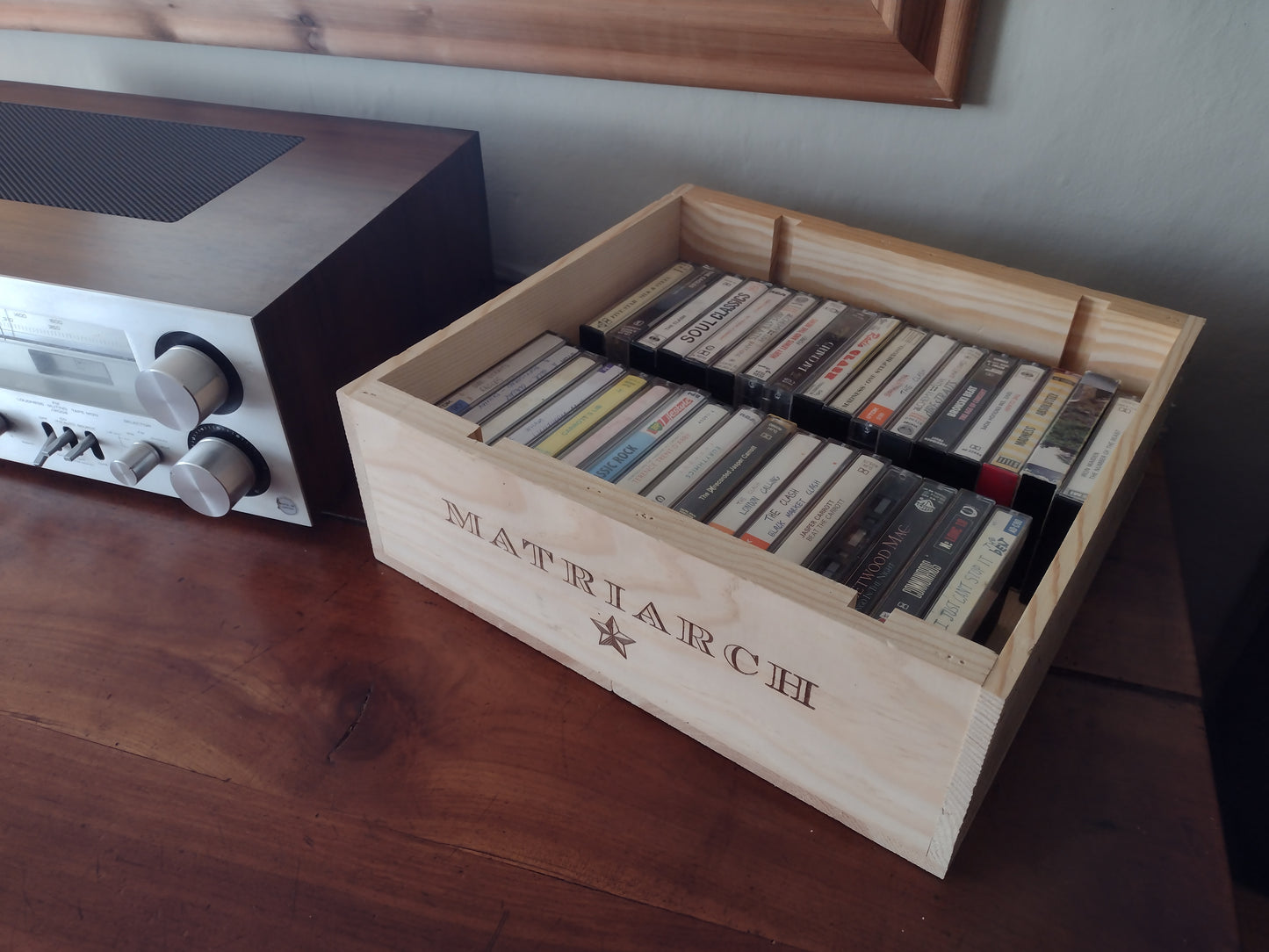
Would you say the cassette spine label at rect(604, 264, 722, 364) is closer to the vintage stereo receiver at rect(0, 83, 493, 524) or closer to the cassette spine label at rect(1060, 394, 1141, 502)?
the vintage stereo receiver at rect(0, 83, 493, 524)

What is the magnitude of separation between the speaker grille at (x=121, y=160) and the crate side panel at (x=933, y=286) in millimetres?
531

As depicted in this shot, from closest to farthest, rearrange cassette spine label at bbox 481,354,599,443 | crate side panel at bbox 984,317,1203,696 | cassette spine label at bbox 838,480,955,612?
crate side panel at bbox 984,317,1203,696, cassette spine label at bbox 838,480,955,612, cassette spine label at bbox 481,354,599,443

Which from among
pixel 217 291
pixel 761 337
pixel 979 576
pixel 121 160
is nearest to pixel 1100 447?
pixel 979 576

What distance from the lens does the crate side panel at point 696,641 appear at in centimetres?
50

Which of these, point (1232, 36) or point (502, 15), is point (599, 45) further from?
point (1232, 36)

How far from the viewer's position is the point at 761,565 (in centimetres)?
52

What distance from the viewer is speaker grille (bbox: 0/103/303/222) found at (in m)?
0.83

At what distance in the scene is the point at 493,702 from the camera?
2.18ft

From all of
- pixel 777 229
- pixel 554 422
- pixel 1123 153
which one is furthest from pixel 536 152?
pixel 1123 153

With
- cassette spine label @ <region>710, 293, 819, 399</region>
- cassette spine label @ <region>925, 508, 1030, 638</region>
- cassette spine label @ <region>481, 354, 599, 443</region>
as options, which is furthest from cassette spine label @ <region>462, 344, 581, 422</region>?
cassette spine label @ <region>925, 508, 1030, 638</region>

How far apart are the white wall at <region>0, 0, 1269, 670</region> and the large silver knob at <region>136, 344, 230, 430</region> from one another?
0.49 metres

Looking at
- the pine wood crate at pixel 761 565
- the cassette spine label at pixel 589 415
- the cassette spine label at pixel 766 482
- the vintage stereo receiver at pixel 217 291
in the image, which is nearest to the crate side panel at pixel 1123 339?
the pine wood crate at pixel 761 565

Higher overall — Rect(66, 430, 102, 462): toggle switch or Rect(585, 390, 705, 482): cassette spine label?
Rect(585, 390, 705, 482): cassette spine label

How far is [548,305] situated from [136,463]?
358 mm
